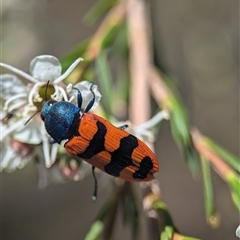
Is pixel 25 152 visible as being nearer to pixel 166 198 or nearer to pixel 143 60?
pixel 143 60

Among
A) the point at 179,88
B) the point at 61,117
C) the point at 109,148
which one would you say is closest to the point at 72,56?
the point at 61,117

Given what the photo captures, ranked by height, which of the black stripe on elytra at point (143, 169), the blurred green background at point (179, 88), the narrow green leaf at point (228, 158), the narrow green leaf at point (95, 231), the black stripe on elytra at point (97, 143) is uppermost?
the black stripe on elytra at point (97, 143)

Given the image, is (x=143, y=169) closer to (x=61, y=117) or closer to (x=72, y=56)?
(x=61, y=117)

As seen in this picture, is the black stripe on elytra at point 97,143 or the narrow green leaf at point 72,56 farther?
the narrow green leaf at point 72,56

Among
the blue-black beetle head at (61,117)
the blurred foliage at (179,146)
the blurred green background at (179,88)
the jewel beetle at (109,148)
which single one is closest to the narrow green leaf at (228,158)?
the blurred foliage at (179,146)

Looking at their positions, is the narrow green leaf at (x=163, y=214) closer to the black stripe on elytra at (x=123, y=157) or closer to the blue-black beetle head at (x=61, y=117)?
the black stripe on elytra at (x=123, y=157)

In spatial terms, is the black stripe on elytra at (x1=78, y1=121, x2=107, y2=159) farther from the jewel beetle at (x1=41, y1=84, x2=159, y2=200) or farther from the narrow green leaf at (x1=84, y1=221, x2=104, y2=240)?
the narrow green leaf at (x1=84, y1=221, x2=104, y2=240)

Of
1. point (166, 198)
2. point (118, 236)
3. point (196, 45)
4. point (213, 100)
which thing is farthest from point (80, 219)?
point (196, 45)
